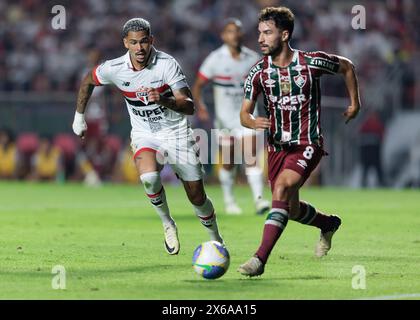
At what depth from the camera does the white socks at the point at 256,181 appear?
16.9m

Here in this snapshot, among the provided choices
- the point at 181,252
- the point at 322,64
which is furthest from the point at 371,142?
the point at 322,64

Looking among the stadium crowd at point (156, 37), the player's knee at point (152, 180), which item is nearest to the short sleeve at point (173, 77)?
the player's knee at point (152, 180)

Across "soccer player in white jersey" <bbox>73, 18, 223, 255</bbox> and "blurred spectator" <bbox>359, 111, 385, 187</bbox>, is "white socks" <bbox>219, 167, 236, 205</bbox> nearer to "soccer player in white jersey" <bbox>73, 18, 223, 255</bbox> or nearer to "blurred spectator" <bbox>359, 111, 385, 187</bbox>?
"soccer player in white jersey" <bbox>73, 18, 223, 255</bbox>

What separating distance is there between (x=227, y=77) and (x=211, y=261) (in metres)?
8.35

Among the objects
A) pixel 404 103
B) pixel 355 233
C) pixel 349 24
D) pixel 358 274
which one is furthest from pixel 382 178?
pixel 358 274

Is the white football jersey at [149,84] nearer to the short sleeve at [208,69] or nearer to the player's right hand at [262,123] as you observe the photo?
the player's right hand at [262,123]

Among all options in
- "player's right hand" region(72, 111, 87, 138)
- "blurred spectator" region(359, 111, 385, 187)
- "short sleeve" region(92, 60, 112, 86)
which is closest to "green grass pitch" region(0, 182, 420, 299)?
"player's right hand" region(72, 111, 87, 138)

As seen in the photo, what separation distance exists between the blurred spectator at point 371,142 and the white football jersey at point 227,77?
770cm

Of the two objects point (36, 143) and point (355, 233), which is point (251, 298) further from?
point (36, 143)

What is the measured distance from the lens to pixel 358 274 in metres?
9.73

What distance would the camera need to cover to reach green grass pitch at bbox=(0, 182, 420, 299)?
28.9ft

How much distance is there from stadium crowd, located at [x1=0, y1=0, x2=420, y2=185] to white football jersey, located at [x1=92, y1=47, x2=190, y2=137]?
13755mm

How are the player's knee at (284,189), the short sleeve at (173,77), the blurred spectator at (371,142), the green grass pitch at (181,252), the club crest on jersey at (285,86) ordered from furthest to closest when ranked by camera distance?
the blurred spectator at (371,142)
the short sleeve at (173,77)
the club crest on jersey at (285,86)
the player's knee at (284,189)
the green grass pitch at (181,252)
